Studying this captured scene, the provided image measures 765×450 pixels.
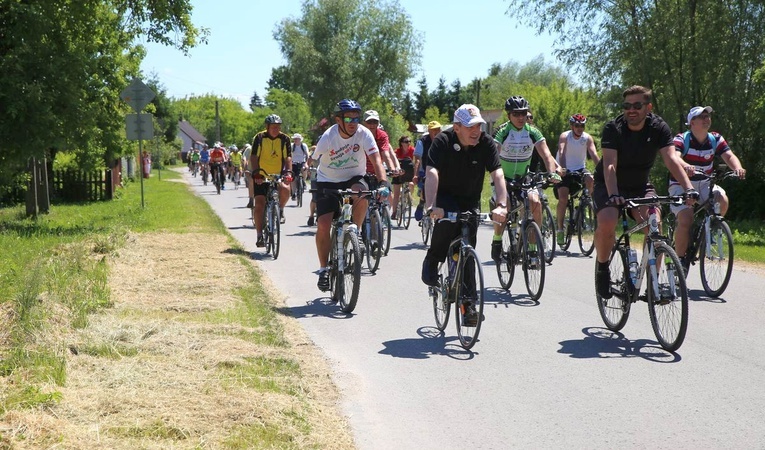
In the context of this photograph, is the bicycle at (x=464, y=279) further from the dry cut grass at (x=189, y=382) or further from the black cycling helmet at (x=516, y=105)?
the black cycling helmet at (x=516, y=105)

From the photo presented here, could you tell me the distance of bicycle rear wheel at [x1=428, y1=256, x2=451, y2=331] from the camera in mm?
7693

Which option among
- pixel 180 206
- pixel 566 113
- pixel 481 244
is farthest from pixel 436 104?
pixel 481 244

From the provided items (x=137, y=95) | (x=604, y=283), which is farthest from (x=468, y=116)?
(x=137, y=95)

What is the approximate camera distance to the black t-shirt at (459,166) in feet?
25.1

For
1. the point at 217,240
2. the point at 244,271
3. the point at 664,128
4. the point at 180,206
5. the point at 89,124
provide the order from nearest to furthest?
the point at 664,128 → the point at 244,271 → the point at 217,240 → the point at 89,124 → the point at 180,206

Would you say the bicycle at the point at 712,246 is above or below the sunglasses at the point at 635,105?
below

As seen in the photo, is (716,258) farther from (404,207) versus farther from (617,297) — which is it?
(404,207)

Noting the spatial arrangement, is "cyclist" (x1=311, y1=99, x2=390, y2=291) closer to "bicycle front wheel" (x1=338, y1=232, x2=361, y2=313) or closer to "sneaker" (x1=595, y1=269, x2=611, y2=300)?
"bicycle front wheel" (x1=338, y1=232, x2=361, y2=313)

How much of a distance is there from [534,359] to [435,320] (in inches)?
66.7

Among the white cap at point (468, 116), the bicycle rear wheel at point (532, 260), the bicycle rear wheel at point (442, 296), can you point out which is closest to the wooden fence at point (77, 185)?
the bicycle rear wheel at point (532, 260)

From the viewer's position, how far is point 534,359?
7.07 meters

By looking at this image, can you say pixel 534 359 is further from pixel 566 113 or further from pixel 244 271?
pixel 566 113

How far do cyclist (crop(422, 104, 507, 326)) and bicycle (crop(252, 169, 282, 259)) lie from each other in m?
6.01

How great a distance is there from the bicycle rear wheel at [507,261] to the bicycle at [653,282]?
213 cm
